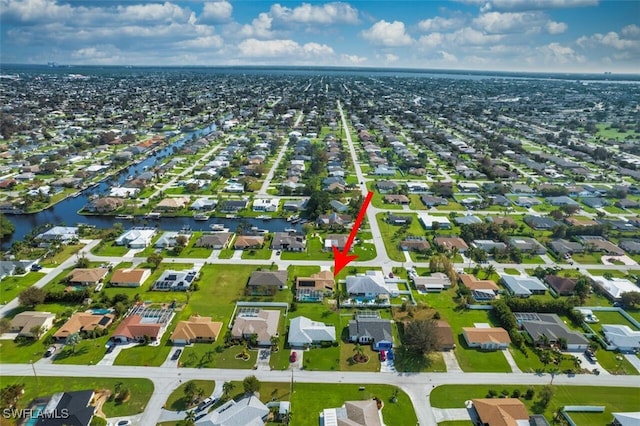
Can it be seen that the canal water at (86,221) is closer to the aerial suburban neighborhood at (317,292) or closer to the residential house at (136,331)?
the aerial suburban neighborhood at (317,292)

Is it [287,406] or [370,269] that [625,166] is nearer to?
[370,269]

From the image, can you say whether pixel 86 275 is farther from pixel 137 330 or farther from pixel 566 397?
pixel 566 397

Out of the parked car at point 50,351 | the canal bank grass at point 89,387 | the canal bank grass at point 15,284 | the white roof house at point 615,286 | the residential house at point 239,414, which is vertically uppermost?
the white roof house at point 615,286

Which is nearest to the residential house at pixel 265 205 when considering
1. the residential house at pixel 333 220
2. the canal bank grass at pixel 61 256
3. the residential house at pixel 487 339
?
the residential house at pixel 333 220

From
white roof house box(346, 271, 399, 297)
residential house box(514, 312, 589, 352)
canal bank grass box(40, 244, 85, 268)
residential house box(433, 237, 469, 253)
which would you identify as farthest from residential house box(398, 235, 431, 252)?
canal bank grass box(40, 244, 85, 268)

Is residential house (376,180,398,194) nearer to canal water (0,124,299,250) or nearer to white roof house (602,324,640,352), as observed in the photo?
canal water (0,124,299,250)

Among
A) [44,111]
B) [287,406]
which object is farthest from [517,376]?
[44,111]

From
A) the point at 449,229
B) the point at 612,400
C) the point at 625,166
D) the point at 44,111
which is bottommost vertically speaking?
the point at 612,400

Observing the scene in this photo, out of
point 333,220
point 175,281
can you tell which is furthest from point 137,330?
point 333,220
